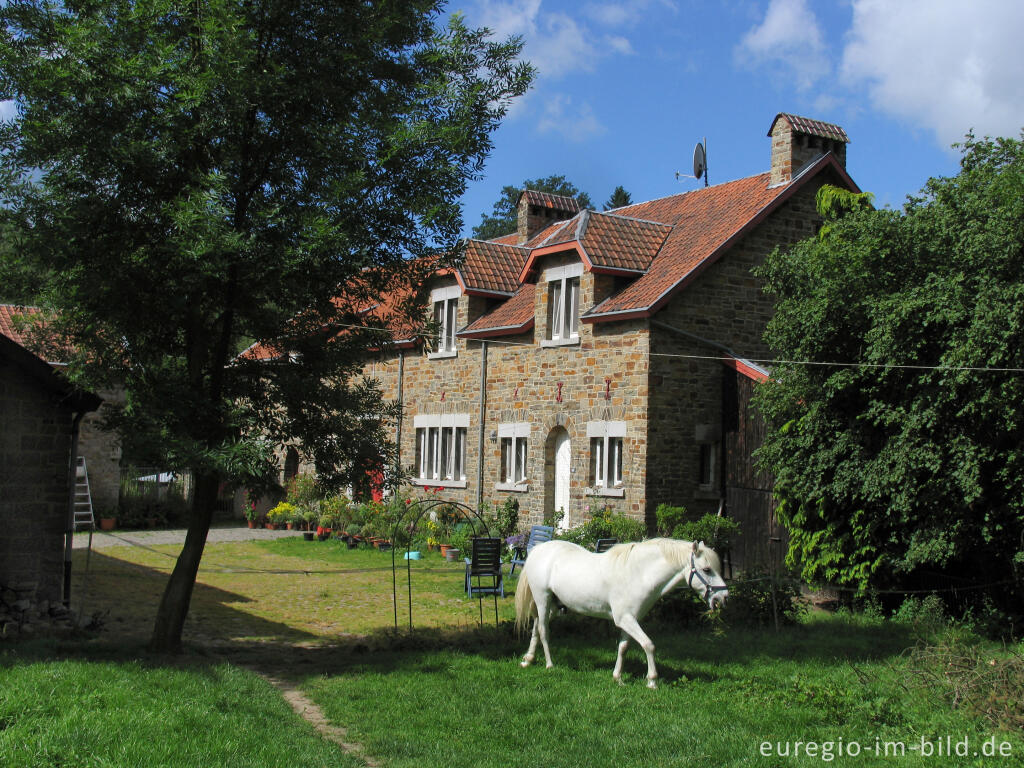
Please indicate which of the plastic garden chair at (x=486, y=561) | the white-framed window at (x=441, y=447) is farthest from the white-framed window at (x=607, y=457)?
the white-framed window at (x=441, y=447)

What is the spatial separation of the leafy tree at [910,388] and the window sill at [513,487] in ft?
24.5

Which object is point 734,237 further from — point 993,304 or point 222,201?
point 222,201

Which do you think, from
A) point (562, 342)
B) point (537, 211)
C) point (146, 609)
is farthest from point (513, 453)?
point (146, 609)

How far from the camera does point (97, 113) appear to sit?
10.3 m

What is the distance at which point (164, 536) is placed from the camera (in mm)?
25188

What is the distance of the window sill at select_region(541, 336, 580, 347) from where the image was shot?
20222 millimetres

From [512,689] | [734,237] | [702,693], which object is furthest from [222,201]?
[734,237]

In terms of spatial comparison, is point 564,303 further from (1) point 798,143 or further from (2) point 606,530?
(1) point 798,143

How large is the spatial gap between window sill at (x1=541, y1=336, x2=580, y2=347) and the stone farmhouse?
5cm

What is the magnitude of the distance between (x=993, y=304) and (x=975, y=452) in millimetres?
1867

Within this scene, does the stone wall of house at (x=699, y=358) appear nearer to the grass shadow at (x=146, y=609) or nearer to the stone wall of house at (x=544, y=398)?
the stone wall of house at (x=544, y=398)

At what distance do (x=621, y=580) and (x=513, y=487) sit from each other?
12.2 m

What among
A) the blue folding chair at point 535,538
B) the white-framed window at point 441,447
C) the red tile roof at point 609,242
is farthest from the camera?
the white-framed window at point 441,447

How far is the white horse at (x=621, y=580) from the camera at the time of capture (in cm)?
913
